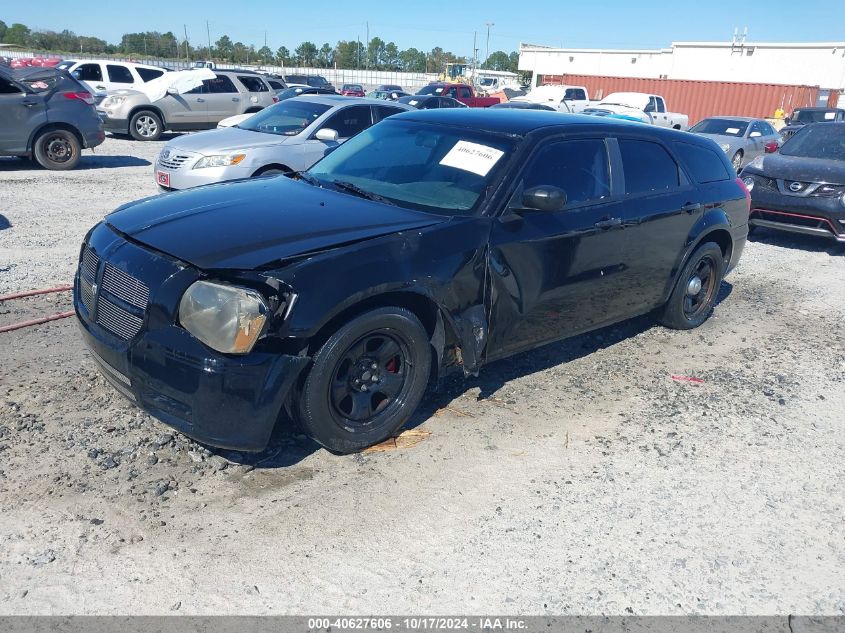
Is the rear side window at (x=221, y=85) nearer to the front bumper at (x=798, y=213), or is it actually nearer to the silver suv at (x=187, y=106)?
the silver suv at (x=187, y=106)

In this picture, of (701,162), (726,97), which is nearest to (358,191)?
(701,162)

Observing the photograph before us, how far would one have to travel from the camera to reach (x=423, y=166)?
461 centimetres

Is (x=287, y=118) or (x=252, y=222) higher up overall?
(x=252, y=222)

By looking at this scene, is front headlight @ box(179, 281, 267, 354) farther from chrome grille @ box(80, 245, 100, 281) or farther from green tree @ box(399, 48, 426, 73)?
green tree @ box(399, 48, 426, 73)

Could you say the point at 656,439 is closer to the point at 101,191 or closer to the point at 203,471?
the point at 203,471

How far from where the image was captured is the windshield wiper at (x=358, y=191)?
170 inches

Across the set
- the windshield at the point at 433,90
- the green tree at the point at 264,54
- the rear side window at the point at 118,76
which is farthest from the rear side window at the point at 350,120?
the green tree at the point at 264,54

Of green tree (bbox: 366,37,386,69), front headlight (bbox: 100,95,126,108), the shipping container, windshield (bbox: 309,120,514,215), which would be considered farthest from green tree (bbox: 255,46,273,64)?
windshield (bbox: 309,120,514,215)

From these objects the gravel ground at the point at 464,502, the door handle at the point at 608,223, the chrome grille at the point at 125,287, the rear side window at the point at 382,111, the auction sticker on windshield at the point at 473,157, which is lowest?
the gravel ground at the point at 464,502

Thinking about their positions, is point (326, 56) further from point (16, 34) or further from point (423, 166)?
point (423, 166)

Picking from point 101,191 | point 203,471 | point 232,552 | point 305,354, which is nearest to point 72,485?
point 203,471

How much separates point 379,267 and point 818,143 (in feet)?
30.3

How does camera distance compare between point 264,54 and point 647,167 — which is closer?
point 647,167

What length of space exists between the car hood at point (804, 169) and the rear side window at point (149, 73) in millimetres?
15023
